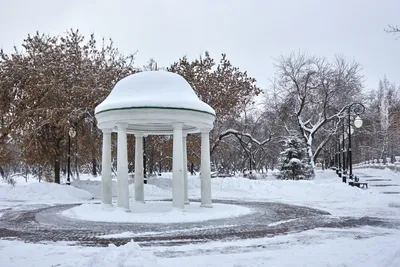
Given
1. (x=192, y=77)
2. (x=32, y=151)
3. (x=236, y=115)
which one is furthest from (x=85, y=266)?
(x=236, y=115)

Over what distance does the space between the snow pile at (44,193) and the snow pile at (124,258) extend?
17.2 meters

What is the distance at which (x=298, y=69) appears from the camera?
132ft

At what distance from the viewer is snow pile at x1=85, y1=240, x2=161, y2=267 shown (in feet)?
22.3

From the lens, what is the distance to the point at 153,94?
15.2 m

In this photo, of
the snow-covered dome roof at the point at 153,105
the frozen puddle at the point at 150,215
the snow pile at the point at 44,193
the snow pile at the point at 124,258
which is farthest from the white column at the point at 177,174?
the snow pile at the point at 44,193

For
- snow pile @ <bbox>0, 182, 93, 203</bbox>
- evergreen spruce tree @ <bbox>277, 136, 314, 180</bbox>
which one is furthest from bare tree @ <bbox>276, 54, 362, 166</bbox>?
snow pile @ <bbox>0, 182, 93, 203</bbox>

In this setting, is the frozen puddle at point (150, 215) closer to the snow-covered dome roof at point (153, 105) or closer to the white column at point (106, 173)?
the white column at point (106, 173)

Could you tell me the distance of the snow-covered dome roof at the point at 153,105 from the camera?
1461cm

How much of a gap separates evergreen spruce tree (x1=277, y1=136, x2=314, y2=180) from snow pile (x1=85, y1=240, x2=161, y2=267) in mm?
31283

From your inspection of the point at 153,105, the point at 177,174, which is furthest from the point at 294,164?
the point at 153,105

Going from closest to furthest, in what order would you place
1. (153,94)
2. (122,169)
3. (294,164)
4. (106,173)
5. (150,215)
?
(150,215) → (153,94) → (122,169) → (106,173) → (294,164)

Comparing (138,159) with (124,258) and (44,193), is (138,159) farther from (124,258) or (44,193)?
(124,258)

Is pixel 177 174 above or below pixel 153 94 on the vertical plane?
below

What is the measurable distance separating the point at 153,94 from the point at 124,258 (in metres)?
8.89
